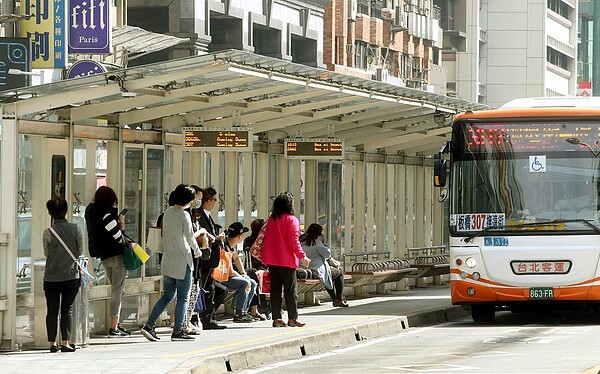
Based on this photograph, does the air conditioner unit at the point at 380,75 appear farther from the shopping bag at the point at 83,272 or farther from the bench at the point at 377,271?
the shopping bag at the point at 83,272

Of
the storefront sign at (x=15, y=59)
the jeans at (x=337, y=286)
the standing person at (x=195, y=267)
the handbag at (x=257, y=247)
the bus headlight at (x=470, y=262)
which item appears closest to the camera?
the standing person at (x=195, y=267)

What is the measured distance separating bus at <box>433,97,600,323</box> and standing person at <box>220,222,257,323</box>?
317 centimetres

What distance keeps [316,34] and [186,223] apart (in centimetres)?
2973

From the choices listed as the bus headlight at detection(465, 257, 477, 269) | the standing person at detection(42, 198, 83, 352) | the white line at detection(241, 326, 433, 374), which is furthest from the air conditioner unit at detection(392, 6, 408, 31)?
the standing person at detection(42, 198, 83, 352)

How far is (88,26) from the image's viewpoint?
88.4 ft

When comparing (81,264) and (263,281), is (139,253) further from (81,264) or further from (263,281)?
(263,281)

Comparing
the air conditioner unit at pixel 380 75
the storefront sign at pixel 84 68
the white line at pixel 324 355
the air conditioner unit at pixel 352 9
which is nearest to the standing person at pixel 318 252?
the white line at pixel 324 355

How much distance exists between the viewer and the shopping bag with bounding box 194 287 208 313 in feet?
65.9

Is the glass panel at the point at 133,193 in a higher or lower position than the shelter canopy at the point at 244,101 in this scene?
lower

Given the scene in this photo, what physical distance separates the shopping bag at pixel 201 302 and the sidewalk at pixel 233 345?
345 mm

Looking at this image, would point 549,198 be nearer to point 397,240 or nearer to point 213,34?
point 397,240

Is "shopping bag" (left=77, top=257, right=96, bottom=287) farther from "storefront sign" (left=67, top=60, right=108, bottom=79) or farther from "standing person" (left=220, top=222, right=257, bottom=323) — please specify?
"storefront sign" (left=67, top=60, right=108, bottom=79)

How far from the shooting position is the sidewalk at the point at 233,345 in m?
15.6

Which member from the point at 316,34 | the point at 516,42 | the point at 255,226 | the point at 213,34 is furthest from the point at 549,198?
the point at 516,42
